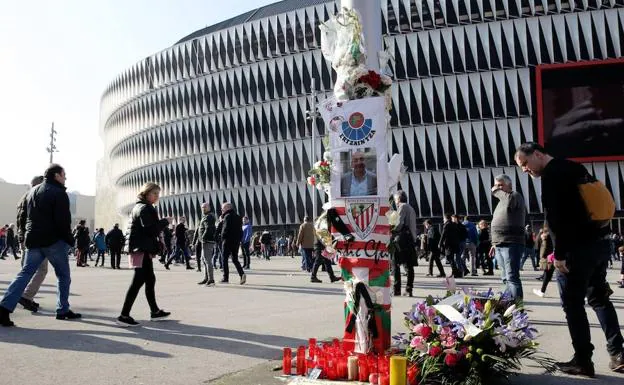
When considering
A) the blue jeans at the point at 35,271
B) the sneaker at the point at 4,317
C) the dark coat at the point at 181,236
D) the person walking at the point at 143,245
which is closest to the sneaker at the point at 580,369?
the person walking at the point at 143,245

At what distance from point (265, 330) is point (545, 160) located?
3761mm

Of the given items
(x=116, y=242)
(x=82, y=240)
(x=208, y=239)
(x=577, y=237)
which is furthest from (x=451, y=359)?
(x=82, y=240)

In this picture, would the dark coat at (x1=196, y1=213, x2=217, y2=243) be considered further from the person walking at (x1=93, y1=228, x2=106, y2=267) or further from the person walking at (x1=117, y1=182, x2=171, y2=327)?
the person walking at (x1=93, y1=228, x2=106, y2=267)

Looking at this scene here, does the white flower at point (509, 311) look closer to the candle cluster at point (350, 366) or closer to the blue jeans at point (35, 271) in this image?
the candle cluster at point (350, 366)

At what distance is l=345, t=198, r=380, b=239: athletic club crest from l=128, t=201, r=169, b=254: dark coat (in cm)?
351

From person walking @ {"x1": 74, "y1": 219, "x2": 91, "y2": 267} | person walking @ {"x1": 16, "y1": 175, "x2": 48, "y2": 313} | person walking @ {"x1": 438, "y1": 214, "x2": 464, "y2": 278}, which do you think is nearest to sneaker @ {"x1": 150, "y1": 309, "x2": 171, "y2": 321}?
person walking @ {"x1": 16, "y1": 175, "x2": 48, "y2": 313}

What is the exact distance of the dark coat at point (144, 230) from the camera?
755cm

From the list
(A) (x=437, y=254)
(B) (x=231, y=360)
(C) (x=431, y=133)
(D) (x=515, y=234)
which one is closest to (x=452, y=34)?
(C) (x=431, y=133)

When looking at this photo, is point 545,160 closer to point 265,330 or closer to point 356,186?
point 356,186

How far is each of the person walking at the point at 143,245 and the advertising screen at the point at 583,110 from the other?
41480mm

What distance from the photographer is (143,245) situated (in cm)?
755

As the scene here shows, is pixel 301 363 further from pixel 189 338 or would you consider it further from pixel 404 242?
pixel 404 242

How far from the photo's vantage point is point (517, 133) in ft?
156

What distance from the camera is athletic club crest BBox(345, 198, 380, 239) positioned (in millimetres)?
4973
